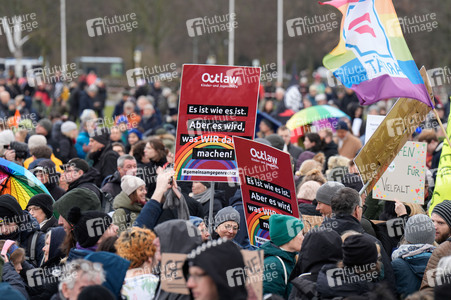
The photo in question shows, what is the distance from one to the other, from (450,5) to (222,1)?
47.7 feet

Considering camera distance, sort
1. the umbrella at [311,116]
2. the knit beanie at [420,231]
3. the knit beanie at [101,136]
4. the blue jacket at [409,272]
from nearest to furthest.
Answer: the blue jacket at [409,272] → the knit beanie at [420,231] → the knit beanie at [101,136] → the umbrella at [311,116]

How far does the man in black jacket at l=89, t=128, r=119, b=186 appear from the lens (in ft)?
35.8

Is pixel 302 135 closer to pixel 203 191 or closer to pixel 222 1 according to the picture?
pixel 203 191

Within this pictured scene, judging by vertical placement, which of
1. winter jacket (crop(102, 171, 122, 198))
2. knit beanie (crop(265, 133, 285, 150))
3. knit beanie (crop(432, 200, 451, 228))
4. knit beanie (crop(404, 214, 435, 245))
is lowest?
knit beanie (crop(404, 214, 435, 245))

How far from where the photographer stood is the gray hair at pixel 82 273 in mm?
4461

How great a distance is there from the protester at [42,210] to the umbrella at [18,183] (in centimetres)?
57

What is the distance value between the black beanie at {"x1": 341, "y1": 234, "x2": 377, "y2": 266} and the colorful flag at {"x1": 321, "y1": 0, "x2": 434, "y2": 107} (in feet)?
6.90

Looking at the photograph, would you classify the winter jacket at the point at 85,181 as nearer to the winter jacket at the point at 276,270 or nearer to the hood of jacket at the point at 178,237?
the winter jacket at the point at 276,270

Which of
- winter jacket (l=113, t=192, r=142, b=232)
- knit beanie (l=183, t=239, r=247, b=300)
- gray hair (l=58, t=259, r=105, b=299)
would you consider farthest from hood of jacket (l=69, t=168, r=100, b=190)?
knit beanie (l=183, t=239, r=247, b=300)

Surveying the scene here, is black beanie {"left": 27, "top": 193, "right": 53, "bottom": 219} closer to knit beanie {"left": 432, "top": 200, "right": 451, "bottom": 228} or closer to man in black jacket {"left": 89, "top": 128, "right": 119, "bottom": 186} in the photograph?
man in black jacket {"left": 89, "top": 128, "right": 119, "bottom": 186}

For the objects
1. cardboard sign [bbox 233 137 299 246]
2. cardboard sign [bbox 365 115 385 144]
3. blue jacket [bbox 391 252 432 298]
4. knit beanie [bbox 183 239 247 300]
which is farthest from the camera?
Result: cardboard sign [bbox 365 115 385 144]

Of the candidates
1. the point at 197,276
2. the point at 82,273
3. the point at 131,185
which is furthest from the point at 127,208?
the point at 197,276

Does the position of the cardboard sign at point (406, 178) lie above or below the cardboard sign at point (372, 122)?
below

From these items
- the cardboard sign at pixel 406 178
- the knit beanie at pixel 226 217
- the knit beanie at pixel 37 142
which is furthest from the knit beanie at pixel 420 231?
the knit beanie at pixel 37 142
